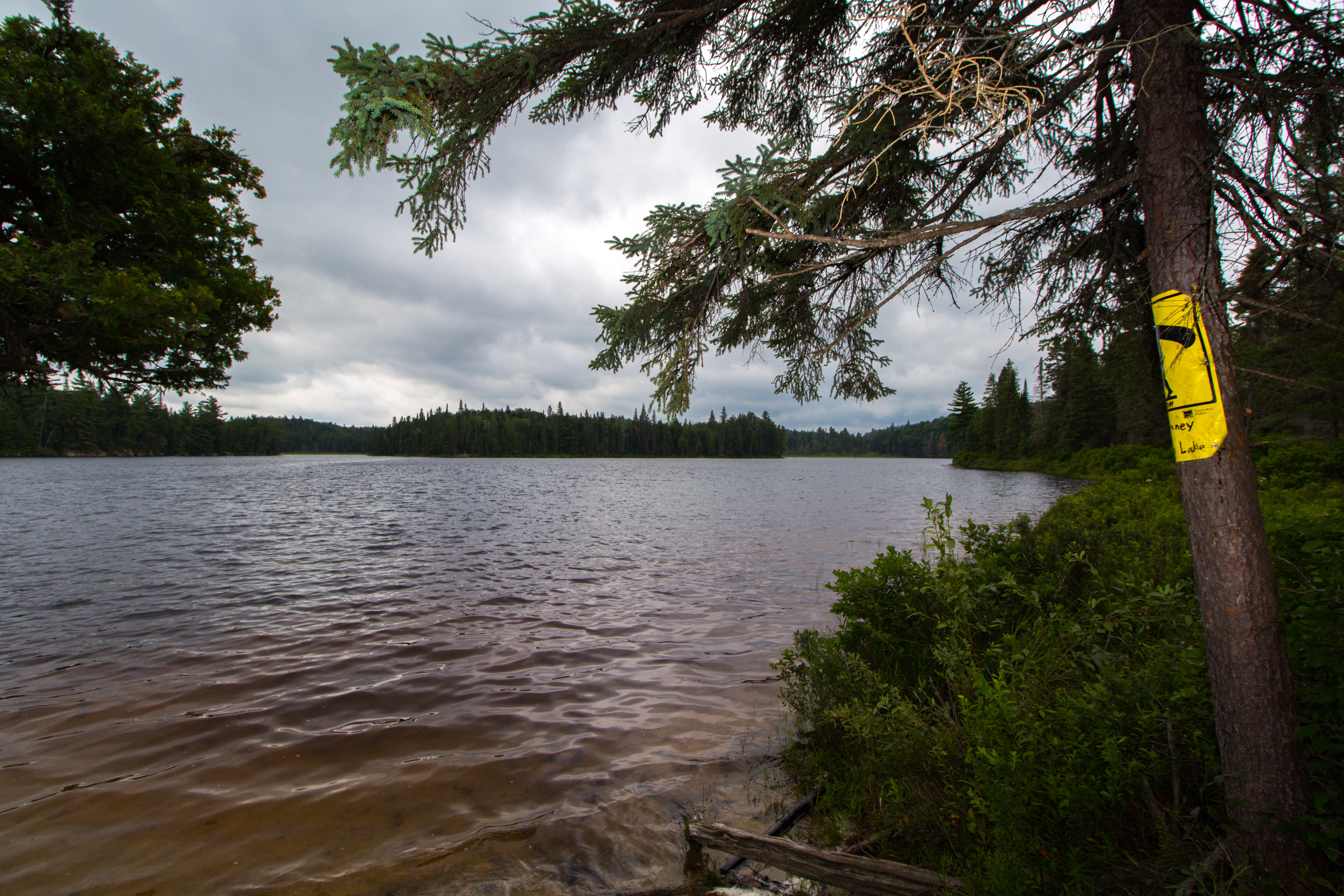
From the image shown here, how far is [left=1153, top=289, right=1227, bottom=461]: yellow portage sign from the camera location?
239cm

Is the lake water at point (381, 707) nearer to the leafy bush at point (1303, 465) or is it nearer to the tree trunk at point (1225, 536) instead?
the tree trunk at point (1225, 536)

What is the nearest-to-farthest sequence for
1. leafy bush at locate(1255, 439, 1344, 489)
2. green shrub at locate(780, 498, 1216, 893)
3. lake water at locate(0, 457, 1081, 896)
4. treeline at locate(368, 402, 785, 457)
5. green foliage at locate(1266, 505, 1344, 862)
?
green foliage at locate(1266, 505, 1344, 862) < green shrub at locate(780, 498, 1216, 893) < lake water at locate(0, 457, 1081, 896) < leafy bush at locate(1255, 439, 1344, 489) < treeline at locate(368, 402, 785, 457)

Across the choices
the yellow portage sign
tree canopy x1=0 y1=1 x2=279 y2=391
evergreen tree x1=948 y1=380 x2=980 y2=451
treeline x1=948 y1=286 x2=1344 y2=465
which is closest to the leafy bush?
treeline x1=948 y1=286 x2=1344 y2=465

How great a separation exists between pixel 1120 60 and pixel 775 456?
559 ft

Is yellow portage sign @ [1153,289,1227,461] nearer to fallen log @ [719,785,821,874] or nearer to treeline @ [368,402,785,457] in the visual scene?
fallen log @ [719,785,821,874]

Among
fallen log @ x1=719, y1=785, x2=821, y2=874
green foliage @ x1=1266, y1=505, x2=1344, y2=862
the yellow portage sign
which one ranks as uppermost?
the yellow portage sign

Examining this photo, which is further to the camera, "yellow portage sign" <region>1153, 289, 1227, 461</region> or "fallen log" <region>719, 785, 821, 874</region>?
"fallen log" <region>719, 785, 821, 874</region>

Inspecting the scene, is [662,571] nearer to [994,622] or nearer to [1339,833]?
[994,622]

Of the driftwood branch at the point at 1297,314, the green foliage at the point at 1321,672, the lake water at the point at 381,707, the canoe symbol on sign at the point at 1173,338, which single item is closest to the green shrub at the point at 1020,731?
the green foliage at the point at 1321,672

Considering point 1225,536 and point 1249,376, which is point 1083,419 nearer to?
point 1249,376

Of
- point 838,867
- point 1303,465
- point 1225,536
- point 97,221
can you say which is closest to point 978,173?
point 1225,536

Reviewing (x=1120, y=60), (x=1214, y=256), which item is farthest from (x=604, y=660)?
(x=1120, y=60)

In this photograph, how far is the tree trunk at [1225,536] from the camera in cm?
227

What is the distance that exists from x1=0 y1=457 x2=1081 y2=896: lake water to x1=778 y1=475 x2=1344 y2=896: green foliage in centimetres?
115
